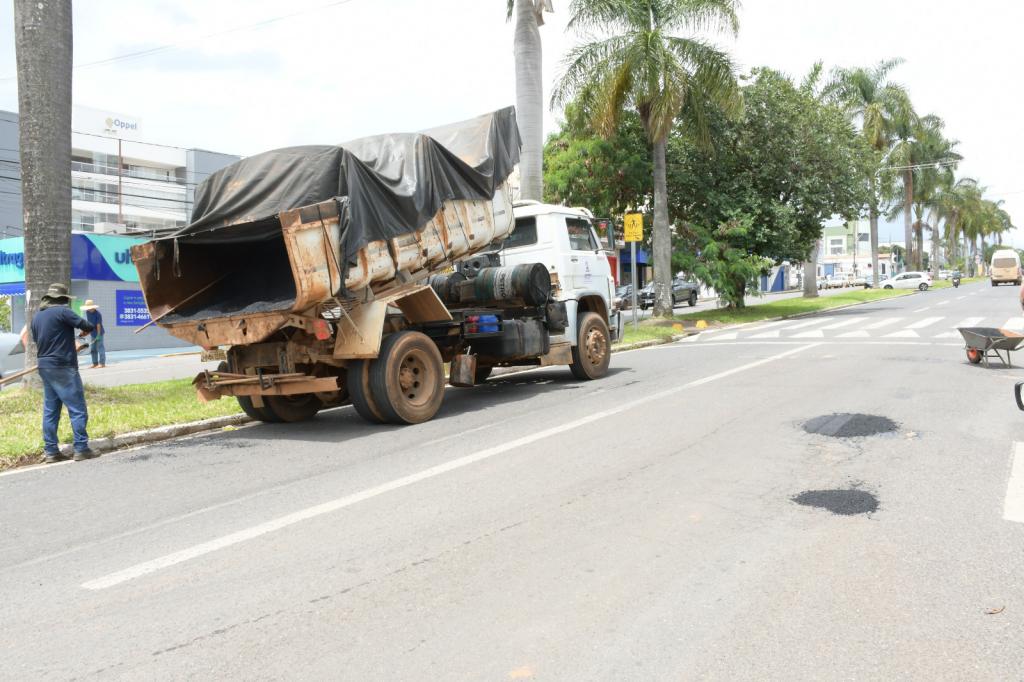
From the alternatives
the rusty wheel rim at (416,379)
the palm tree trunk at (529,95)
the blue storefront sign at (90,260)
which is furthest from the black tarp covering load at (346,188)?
the blue storefront sign at (90,260)

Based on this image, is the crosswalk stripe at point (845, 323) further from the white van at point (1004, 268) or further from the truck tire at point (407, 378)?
the white van at point (1004, 268)

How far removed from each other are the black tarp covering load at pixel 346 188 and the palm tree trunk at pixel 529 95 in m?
7.82

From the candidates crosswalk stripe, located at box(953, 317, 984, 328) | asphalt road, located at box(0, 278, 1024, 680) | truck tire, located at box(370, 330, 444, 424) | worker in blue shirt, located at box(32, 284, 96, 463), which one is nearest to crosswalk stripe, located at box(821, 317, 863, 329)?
crosswalk stripe, located at box(953, 317, 984, 328)

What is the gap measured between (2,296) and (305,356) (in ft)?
86.0

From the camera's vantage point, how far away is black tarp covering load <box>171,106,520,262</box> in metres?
8.26

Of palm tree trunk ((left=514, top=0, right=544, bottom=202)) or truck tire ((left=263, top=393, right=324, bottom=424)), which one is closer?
truck tire ((left=263, top=393, right=324, bottom=424))

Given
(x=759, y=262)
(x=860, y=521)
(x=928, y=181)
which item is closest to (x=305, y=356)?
(x=860, y=521)

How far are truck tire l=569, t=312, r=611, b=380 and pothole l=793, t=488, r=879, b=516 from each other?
660 centimetres

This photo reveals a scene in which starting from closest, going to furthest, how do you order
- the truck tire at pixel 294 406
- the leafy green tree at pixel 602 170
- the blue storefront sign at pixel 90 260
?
the truck tire at pixel 294 406 < the leafy green tree at pixel 602 170 < the blue storefront sign at pixel 90 260

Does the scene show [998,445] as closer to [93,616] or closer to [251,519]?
[251,519]

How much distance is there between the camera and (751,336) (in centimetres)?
2008

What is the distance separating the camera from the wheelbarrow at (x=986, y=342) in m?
11.5

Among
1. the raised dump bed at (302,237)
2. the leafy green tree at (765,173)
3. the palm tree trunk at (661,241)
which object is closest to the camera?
the raised dump bed at (302,237)

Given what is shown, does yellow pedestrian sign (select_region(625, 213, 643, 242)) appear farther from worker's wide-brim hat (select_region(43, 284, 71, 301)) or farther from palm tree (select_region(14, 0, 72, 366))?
worker's wide-brim hat (select_region(43, 284, 71, 301))
